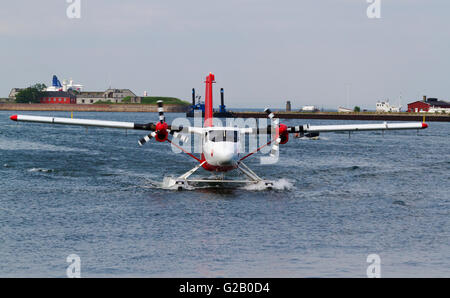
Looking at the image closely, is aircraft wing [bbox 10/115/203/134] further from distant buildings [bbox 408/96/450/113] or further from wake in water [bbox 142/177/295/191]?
distant buildings [bbox 408/96/450/113]

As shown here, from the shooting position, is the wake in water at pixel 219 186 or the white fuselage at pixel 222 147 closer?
the white fuselage at pixel 222 147

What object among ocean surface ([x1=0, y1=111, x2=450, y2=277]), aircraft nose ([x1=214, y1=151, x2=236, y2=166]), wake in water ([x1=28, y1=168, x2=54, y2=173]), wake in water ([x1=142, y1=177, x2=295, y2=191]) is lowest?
ocean surface ([x1=0, y1=111, x2=450, y2=277])

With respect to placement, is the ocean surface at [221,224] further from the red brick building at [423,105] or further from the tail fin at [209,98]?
the red brick building at [423,105]

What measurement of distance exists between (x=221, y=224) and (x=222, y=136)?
23.8 ft

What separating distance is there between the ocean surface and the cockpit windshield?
3.13 metres

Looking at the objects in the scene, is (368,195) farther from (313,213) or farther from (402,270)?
(402,270)

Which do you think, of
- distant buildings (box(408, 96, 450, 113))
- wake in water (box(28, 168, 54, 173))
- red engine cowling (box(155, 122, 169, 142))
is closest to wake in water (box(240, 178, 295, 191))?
red engine cowling (box(155, 122, 169, 142))

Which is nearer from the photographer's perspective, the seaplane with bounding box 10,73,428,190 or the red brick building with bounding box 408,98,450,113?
the seaplane with bounding box 10,73,428,190

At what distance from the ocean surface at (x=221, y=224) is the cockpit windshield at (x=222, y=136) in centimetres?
313

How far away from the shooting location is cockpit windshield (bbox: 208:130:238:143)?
2980cm

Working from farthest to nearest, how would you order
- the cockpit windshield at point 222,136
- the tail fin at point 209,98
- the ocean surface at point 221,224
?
the tail fin at point 209,98
the cockpit windshield at point 222,136
the ocean surface at point 221,224

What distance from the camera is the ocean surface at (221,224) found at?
17891 mm

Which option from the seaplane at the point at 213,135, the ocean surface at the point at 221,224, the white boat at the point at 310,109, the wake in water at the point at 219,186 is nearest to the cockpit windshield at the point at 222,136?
the seaplane at the point at 213,135
